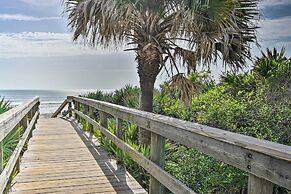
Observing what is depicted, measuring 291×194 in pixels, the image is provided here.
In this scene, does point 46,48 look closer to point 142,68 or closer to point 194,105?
point 194,105

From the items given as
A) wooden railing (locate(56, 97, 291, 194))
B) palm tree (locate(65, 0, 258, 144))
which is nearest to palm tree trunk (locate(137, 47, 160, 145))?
palm tree (locate(65, 0, 258, 144))

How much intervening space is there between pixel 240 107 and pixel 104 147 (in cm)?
300

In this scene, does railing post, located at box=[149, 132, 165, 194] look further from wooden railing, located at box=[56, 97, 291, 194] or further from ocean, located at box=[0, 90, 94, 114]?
ocean, located at box=[0, 90, 94, 114]

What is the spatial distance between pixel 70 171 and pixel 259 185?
318 centimetres

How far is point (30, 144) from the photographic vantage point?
6.32 m

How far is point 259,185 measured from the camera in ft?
5.36

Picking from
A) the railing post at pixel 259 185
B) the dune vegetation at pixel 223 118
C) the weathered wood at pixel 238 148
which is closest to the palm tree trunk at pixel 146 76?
the dune vegetation at pixel 223 118

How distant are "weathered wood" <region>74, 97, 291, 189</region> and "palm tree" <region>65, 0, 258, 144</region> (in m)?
2.60

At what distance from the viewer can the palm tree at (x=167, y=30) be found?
16.4 ft

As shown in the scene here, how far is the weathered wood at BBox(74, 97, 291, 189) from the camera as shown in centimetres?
149

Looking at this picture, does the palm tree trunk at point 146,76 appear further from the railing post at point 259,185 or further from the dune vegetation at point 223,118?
the railing post at point 259,185

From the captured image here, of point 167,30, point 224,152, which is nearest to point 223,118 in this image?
point 167,30

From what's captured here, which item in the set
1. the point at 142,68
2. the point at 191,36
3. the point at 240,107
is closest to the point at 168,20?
the point at 191,36

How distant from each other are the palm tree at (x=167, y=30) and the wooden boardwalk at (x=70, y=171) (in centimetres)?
124
